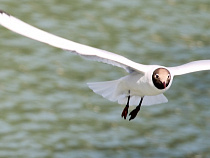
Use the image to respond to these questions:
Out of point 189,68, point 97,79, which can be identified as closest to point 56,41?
point 189,68

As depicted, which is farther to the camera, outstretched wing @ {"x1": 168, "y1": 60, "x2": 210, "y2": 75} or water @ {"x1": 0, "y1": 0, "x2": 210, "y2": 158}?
water @ {"x1": 0, "y1": 0, "x2": 210, "y2": 158}

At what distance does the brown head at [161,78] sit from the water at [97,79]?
6201mm

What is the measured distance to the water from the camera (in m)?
15.2

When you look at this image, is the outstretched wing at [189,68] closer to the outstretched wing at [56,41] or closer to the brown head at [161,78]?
the brown head at [161,78]

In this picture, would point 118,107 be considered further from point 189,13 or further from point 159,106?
point 189,13

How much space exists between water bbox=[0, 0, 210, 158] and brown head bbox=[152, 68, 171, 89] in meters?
6.20

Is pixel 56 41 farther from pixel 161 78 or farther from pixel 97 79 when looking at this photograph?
pixel 97 79

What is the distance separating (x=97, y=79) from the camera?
1655 cm

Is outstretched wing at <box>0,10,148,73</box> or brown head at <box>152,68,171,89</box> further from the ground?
outstretched wing at <box>0,10,148,73</box>

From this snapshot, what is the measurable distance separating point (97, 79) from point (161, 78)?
7.95 m

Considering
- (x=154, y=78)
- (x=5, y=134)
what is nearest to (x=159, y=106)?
(x=5, y=134)


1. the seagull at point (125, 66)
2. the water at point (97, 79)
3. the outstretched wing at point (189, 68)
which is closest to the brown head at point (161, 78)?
the seagull at point (125, 66)

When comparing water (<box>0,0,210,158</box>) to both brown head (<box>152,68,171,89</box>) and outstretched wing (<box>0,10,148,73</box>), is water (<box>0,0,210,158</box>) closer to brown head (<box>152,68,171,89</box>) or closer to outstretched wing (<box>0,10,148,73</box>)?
outstretched wing (<box>0,10,148,73</box>)

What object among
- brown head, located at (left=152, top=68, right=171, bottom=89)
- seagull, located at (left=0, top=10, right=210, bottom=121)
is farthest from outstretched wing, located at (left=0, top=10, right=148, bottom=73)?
brown head, located at (left=152, top=68, right=171, bottom=89)
